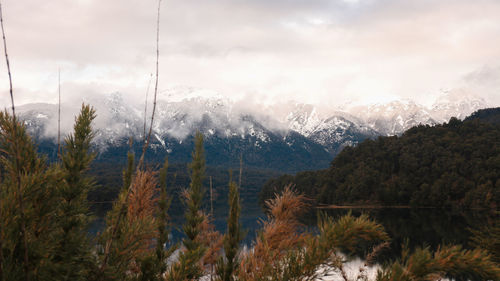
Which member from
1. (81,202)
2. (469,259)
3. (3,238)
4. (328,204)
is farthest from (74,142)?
(328,204)

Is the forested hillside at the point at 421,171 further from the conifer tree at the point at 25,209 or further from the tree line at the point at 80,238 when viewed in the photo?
the conifer tree at the point at 25,209

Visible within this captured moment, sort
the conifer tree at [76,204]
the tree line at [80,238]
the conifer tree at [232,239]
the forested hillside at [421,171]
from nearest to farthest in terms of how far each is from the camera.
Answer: the tree line at [80,238] < the conifer tree at [76,204] < the conifer tree at [232,239] < the forested hillside at [421,171]

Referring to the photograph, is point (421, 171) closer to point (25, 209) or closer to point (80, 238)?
point (80, 238)

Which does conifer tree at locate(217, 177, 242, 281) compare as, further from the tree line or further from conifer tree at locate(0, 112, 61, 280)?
conifer tree at locate(0, 112, 61, 280)

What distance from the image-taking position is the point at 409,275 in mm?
1501

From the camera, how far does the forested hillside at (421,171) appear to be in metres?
94.5

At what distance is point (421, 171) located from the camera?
104 metres

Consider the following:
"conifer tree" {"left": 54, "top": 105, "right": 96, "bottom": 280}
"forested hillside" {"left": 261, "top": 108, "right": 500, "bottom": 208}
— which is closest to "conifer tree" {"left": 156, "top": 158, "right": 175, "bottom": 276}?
"conifer tree" {"left": 54, "top": 105, "right": 96, "bottom": 280}

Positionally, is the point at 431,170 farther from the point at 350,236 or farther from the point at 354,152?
the point at 350,236

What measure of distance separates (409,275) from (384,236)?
205 mm

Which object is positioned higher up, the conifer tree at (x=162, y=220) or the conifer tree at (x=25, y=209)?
the conifer tree at (x=25, y=209)

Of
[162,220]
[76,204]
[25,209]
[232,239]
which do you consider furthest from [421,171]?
[25,209]

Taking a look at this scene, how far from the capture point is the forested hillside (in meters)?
94.5

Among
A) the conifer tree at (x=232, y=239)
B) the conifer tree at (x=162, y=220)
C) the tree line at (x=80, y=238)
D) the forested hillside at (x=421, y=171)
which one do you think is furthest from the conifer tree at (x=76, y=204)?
the forested hillside at (x=421, y=171)
